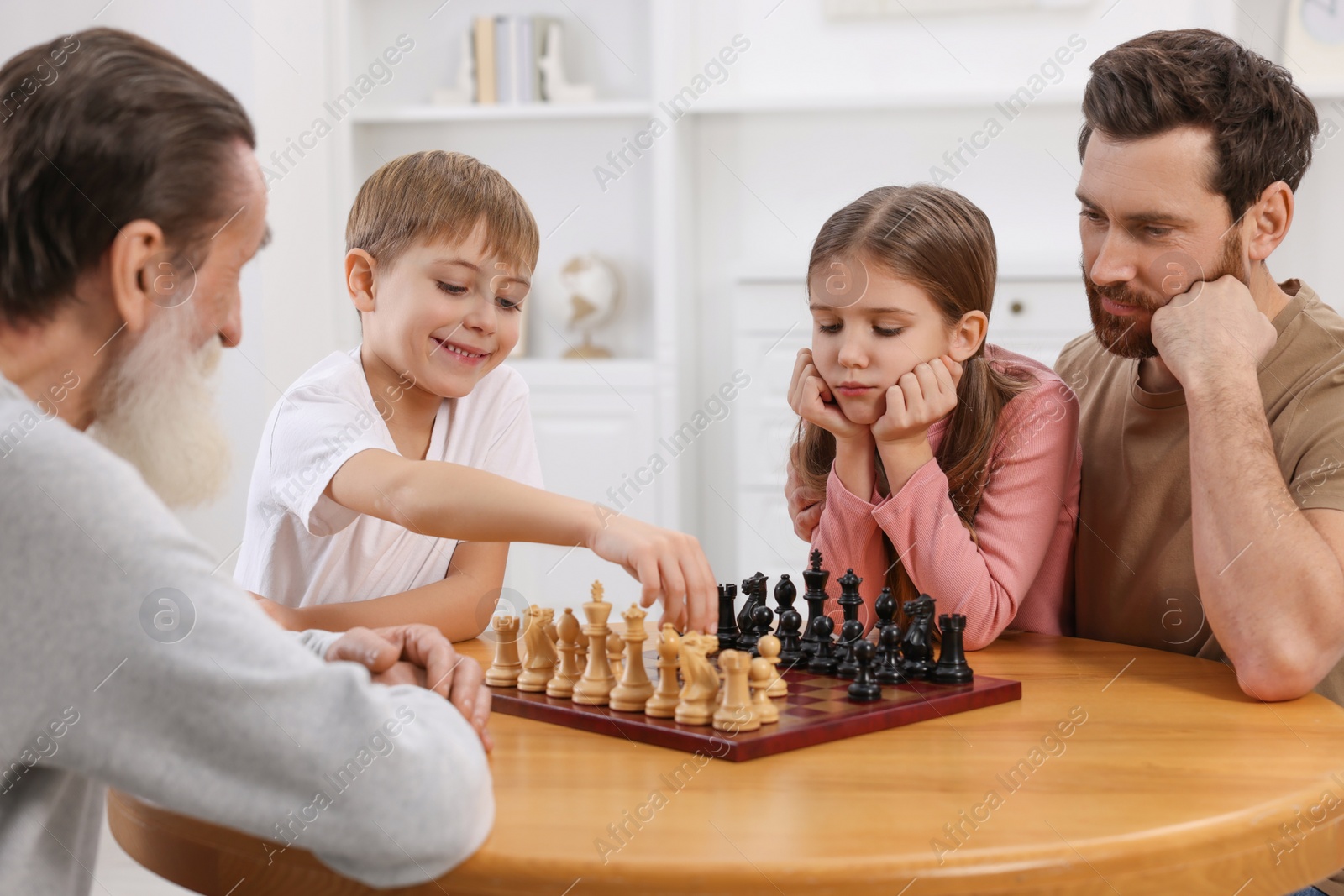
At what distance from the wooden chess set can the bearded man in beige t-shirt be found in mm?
392

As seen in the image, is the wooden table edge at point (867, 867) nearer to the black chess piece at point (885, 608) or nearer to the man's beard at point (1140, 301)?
the black chess piece at point (885, 608)

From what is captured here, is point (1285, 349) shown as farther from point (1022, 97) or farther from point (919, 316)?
point (1022, 97)

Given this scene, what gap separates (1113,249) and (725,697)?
102cm

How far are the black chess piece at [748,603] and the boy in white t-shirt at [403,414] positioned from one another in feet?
1.43

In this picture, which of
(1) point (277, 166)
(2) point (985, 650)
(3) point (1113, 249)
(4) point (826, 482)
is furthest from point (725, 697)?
(1) point (277, 166)

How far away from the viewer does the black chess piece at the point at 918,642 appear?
4.52 ft

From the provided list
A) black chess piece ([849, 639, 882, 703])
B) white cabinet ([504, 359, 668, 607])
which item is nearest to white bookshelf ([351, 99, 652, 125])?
white cabinet ([504, 359, 668, 607])

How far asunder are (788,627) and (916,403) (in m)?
0.38

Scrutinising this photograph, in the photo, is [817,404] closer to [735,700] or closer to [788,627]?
[788,627]

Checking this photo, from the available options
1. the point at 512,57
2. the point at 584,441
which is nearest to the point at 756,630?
the point at 584,441

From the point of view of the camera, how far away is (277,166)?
4.14 m

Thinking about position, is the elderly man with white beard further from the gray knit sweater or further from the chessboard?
the chessboard

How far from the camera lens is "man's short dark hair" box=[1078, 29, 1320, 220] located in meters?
1.74

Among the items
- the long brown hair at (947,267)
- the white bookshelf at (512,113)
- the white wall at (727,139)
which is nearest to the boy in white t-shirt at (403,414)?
the long brown hair at (947,267)
